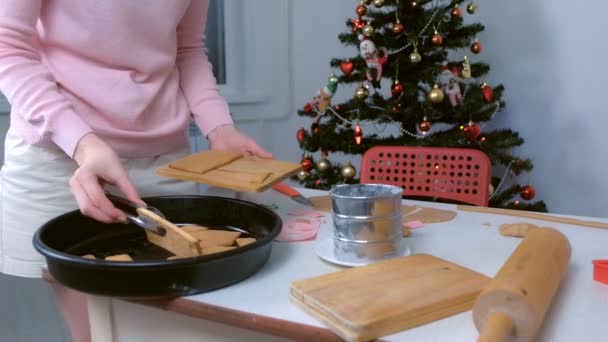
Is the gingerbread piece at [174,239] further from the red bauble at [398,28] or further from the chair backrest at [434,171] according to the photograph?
the red bauble at [398,28]

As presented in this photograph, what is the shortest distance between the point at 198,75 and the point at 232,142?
156 mm

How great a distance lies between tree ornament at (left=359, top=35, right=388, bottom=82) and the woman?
33.8 inches

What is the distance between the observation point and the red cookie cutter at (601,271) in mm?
633

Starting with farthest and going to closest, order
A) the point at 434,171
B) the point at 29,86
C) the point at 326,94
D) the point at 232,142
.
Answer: the point at 326,94, the point at 434,171, the point at 232,142, the point at 29,86

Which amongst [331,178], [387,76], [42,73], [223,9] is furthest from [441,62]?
[42,73]

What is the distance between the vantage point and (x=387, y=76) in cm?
186

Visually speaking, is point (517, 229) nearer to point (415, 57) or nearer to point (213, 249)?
point (213, 249)

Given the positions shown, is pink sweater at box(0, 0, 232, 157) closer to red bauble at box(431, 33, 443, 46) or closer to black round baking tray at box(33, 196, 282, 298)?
black round baking tray at box(33, 196, 282, 298)

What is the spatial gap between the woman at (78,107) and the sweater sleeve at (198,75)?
7 centimetres

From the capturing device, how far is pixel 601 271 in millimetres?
637

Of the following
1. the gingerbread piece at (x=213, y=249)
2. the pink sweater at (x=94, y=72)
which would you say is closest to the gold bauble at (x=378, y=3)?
the pink sweater at (x=94, y=72)

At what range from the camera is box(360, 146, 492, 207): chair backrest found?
111cm

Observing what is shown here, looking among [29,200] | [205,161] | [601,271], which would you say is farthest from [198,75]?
[601,271]

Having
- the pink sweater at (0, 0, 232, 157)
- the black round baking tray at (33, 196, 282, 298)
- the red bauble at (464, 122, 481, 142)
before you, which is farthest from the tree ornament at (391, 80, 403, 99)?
the black round baking tray at (33, 196, 282, 298)
